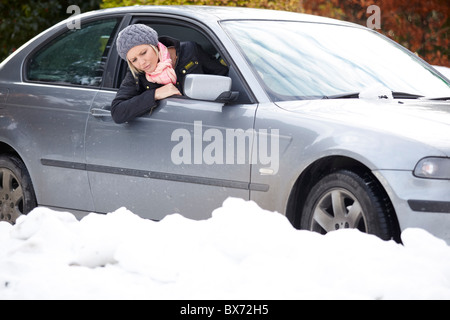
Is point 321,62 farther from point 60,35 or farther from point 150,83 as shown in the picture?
point 60,35

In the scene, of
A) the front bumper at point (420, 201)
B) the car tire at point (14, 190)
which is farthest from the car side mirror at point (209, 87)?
the car tire at point (14, 190)

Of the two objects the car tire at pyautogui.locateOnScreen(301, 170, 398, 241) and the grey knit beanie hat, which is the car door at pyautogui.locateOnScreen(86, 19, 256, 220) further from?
the car tire at pyautogui.locateOnScreen(301, 170, 398, 241)

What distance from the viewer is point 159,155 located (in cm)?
579

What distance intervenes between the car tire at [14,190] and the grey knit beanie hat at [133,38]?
1.19 meters

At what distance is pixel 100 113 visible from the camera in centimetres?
620

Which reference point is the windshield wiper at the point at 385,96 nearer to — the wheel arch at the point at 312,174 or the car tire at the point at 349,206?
the wheel arch at the point at 312,174

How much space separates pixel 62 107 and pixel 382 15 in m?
6.33

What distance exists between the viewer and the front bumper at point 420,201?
464 centimetres

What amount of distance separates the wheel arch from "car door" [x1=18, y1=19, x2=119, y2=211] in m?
1.56

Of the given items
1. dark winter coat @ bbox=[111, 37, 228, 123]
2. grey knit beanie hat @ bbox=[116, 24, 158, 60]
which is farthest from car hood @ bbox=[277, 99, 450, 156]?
grey knit beanie hat @ bbox=[116, 24, 158, 60]

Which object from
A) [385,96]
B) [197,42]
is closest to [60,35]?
[197,42]
